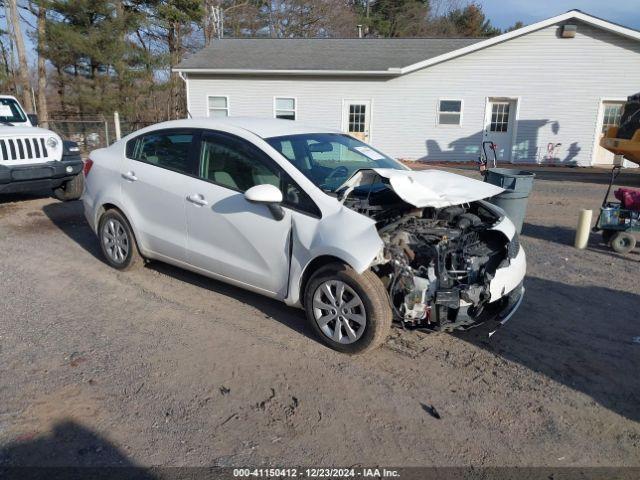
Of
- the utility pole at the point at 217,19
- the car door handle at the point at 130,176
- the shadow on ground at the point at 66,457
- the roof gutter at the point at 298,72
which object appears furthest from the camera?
the utility pole at the point at 217,19

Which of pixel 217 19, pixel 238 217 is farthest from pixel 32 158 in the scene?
pixel 217 19

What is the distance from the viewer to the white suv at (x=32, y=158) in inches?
310

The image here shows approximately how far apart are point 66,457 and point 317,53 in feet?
62.1

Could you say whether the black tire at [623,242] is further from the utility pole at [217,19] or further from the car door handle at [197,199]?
the utility pole at [217,19]

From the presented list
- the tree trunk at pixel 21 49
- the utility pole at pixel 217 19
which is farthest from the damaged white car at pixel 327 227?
the utility pole at pixel 217 19

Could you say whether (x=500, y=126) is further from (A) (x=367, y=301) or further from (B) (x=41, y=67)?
(B) (x=41, y=67)

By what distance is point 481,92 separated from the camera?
17781 millimetres

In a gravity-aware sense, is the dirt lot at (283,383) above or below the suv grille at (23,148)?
below

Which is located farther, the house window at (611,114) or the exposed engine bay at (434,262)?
the house window at (611,114)

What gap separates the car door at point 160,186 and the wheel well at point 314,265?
1402 millimetres

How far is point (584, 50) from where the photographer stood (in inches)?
670

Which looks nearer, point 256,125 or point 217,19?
point 256,125

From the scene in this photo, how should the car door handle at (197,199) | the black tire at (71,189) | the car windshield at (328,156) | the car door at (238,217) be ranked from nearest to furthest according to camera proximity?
the car door at (238,217) < the car windshield at (328,156) < the car door handle at (197,199) < the black tire at (71,189)

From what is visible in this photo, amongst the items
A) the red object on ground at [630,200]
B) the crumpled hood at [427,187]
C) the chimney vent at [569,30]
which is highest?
the chimney vent at [569,30]
